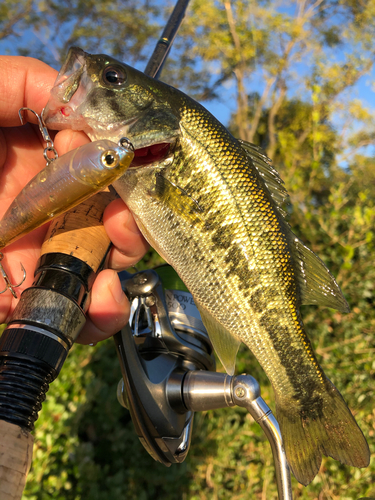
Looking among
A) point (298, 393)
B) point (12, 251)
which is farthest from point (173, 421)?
point (12, 251)

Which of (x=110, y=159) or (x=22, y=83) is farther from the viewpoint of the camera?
(x=22, y=83)

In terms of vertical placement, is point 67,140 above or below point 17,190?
above

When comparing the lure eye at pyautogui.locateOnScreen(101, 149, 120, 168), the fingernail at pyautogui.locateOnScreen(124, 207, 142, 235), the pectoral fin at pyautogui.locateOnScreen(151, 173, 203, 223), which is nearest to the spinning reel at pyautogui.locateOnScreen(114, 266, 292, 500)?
the fingernail at pyautogui.locateOnScreen(124, 207, 142, 235)

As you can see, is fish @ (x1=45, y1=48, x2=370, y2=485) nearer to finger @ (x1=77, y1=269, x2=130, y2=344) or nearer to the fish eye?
the fish eye

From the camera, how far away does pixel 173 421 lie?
132cm

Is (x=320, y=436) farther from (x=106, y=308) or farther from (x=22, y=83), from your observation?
(x=22, y=83)

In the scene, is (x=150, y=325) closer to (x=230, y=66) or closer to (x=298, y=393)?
(x=298, y=393)

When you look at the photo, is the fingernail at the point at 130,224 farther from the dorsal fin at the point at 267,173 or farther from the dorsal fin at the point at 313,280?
the dorsal fin at the point at 313,280

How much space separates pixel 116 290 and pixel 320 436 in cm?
91

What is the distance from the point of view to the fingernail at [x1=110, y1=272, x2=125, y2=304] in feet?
4.42

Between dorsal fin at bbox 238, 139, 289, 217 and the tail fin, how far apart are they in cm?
73

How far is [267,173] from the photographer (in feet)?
4.67

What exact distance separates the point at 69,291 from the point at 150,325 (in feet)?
1.53

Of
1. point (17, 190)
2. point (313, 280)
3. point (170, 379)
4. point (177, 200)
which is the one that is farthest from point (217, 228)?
point (17, 190)
